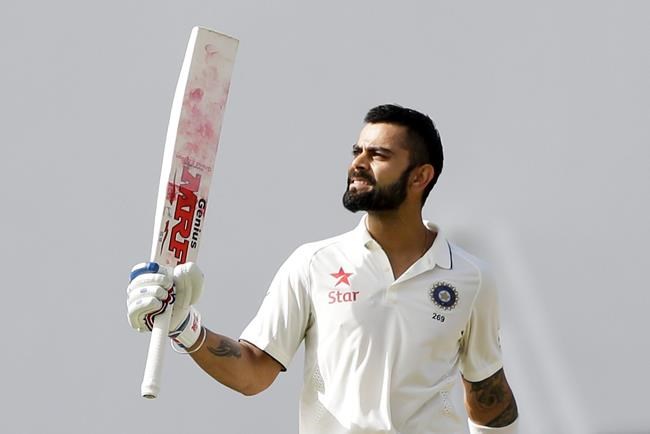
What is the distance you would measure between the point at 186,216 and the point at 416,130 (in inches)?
22.6

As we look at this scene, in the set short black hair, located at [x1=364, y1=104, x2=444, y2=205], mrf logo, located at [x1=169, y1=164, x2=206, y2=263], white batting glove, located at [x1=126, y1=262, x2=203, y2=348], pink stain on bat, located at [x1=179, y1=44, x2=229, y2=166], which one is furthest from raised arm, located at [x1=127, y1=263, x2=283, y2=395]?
short black hair, located at [x1=364, y1=104, x2=444, y2=205]

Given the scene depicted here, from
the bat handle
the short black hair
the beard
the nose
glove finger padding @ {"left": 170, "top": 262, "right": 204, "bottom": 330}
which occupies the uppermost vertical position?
the short black hair

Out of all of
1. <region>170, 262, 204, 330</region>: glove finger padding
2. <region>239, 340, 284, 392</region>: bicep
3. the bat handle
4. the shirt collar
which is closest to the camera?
the bat handle

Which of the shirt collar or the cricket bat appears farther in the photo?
the shirt collar

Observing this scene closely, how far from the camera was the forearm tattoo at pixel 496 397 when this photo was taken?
3580mm

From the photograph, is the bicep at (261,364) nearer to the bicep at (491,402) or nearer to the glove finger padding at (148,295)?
the glove finger padding at (148,295)

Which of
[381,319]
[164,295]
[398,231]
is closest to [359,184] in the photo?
[398,231]

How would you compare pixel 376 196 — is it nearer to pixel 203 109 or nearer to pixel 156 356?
pixel 203 109

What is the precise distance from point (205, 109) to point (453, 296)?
0.69 metres

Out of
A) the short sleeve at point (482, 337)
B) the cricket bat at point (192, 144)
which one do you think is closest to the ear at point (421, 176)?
the short sleeve at point (482, 337)

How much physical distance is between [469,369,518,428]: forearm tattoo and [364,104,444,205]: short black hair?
1.47 feet

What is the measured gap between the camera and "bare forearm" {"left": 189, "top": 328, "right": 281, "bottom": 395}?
3.24 meters

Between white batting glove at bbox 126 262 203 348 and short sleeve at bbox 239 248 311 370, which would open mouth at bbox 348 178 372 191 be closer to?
short sleeve at bbox 239 248 311 370

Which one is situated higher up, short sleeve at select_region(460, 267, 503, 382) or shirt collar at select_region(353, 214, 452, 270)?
shirt collar at select_region(353, 214, 452, 270)
